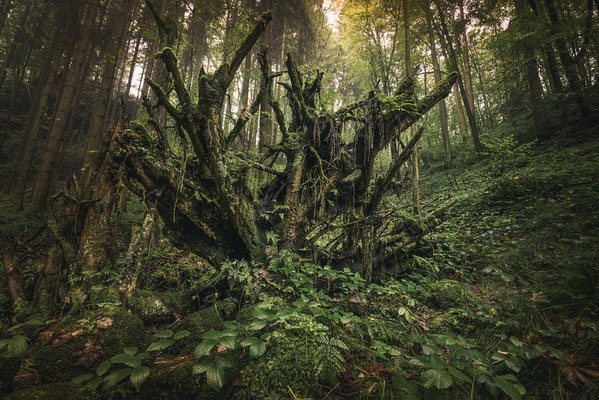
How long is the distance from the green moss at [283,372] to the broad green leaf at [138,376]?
607 millimetres

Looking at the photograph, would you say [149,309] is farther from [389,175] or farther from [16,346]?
[389,175]

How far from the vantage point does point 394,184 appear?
5.09 m

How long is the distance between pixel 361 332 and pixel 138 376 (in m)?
1.84

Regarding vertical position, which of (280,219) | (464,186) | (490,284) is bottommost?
(490,284)

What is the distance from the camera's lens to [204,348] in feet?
4.73

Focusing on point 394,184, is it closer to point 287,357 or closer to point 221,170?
point 221,170

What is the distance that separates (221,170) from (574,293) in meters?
4.70

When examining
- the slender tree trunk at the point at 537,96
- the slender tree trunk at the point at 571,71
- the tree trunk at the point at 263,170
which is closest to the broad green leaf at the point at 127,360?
the tree trunk at the point at 263,170

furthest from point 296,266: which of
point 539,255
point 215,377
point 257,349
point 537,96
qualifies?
point 537,96

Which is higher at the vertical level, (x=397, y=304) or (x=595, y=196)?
(x=595, y=196)

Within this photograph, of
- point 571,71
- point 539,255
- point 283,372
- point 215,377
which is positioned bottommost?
→ point 283,372

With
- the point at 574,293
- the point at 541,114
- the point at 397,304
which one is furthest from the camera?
the point at 541,114

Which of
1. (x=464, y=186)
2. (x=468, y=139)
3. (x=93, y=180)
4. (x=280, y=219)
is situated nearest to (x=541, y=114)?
(x=468, y=139)

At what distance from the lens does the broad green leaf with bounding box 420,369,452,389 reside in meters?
1.34
